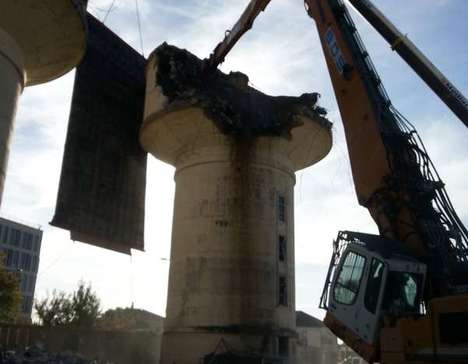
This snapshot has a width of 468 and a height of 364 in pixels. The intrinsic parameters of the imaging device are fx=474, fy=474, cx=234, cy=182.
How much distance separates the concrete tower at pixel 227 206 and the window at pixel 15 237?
73.4m

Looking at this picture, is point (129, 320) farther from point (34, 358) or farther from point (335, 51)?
point (335, 51)

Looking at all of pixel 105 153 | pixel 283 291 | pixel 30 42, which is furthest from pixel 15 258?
pixel 30 42

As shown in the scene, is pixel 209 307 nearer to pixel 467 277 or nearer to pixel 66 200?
pixel 66 200

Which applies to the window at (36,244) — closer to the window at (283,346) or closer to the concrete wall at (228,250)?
the concrete wall at (228,250)

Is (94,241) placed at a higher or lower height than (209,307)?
higher

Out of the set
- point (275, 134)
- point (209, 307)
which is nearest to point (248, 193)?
point (275, 134)

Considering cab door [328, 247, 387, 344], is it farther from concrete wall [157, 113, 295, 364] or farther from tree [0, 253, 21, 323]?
tree [0, 253, 21, 323]

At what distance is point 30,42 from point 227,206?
12256mm

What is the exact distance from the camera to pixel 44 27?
1488cm

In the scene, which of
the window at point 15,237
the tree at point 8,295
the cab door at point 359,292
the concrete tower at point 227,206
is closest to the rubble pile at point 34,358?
the concrete tower at point 227,206

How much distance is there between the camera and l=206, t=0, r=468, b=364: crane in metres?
9.48

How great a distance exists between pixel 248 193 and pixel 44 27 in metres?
12.9

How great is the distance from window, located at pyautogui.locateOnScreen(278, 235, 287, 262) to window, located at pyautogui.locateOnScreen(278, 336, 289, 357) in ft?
12.8

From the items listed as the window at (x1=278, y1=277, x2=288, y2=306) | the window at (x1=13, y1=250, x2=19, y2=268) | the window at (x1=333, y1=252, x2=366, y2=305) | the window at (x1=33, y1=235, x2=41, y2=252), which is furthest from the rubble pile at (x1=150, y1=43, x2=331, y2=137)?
the window at (x1=33, y1=235, x2=41, y2=252)
